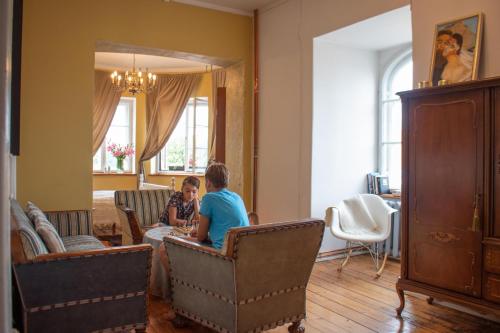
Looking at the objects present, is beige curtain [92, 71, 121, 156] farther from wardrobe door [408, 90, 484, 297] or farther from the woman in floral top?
wardrobe door [408, 90, 484, 297]

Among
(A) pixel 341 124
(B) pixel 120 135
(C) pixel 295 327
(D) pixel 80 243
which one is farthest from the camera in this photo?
(B) pixel 120 135

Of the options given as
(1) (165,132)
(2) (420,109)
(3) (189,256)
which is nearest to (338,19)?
(2) (420,109)

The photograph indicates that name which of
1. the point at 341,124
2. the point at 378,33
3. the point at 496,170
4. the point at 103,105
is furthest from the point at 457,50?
the point at 103,105

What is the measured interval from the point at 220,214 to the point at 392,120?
3612 mm

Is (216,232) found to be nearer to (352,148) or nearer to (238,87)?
(352,148)

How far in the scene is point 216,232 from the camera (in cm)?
309

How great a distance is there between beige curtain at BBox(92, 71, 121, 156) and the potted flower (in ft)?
1.22

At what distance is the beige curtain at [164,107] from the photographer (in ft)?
28.7

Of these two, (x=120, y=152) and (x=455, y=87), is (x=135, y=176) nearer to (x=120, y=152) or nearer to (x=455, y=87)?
(x=120, y=152)

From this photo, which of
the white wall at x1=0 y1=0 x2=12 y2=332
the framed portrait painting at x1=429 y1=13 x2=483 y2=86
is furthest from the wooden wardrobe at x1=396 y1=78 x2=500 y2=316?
the white wall at x1=0 y1=0 x2=12 y2=332

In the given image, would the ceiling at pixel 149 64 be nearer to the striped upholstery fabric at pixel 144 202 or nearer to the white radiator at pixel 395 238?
the striped upholstery fabric at pixel 144 202

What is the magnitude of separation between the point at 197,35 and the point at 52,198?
106 inches

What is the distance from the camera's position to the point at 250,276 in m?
2.65

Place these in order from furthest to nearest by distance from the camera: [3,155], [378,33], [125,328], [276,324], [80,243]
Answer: [378,33], [80,243], [276,324], [125,328], [3,155]
